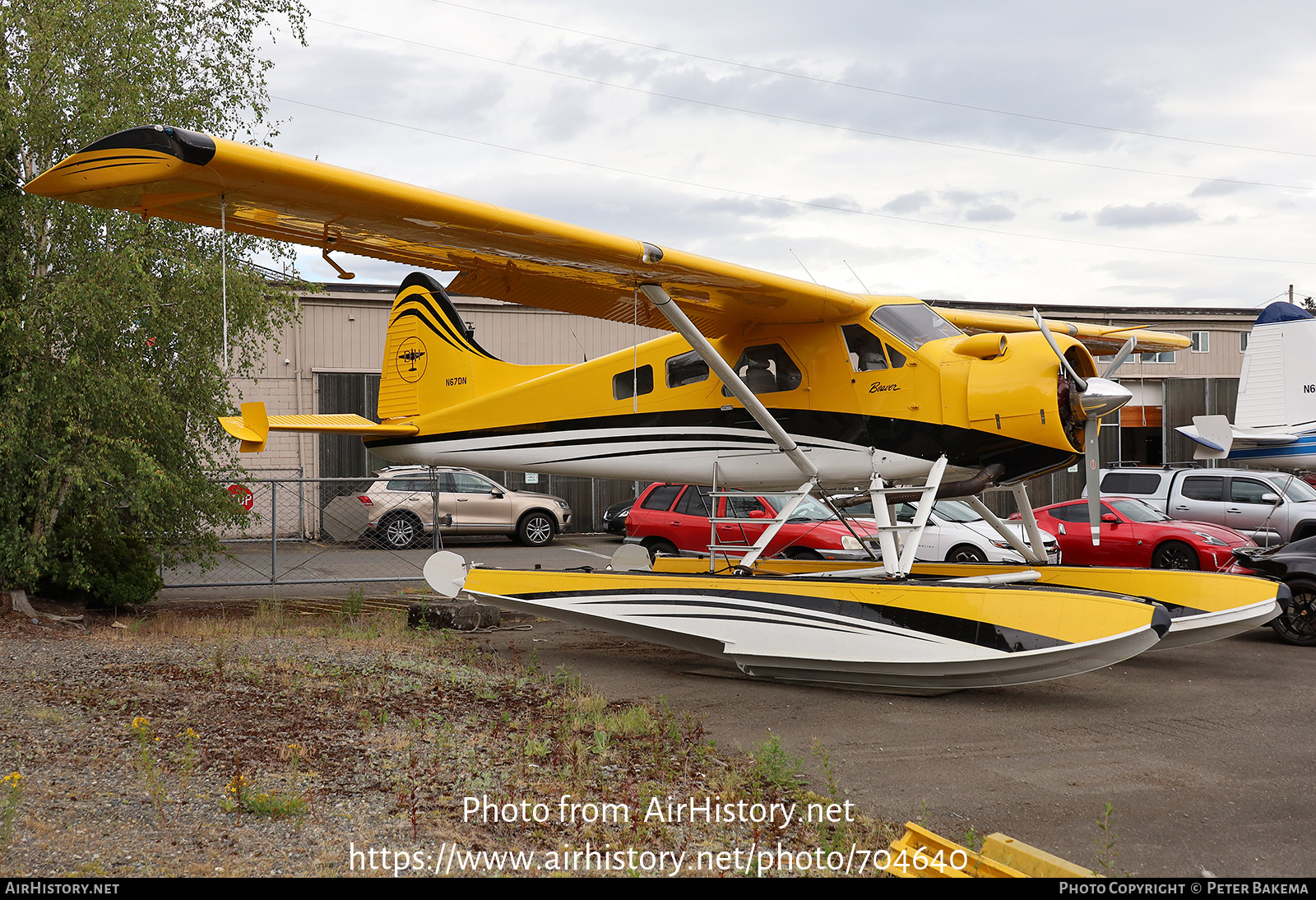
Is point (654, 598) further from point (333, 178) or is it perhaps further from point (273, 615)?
point (273, 615)

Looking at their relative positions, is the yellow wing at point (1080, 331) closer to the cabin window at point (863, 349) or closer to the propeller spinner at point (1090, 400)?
the cabin window at point (863, 349)

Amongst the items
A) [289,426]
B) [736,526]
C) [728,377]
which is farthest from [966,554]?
[289,426]

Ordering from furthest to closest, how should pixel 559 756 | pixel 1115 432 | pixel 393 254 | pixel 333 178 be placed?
pixel 1115 432 → pixel 393 254 → pixel 333 178 → pixel 559 756

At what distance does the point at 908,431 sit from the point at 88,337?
863cm

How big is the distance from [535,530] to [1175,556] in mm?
12844

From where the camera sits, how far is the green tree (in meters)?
9.60

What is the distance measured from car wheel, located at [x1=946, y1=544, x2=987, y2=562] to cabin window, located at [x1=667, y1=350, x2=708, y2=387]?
22.0 ft

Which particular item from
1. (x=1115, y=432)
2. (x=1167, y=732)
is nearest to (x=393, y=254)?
(x=1167, y=732)

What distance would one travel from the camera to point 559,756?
5.39m

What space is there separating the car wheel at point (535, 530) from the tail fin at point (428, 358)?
9336mm

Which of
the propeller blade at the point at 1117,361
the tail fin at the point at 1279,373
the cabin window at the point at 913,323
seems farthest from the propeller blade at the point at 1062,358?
the tail fin at the point at 1279,373

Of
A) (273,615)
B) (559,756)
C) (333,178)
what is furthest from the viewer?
(273,615)

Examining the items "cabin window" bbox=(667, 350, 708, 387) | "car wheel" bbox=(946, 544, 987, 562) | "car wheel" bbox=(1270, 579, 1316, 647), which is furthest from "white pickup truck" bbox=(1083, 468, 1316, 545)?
"cabin window" bbox=(667, 350, 708, 387)

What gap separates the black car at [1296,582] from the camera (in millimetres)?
9422
